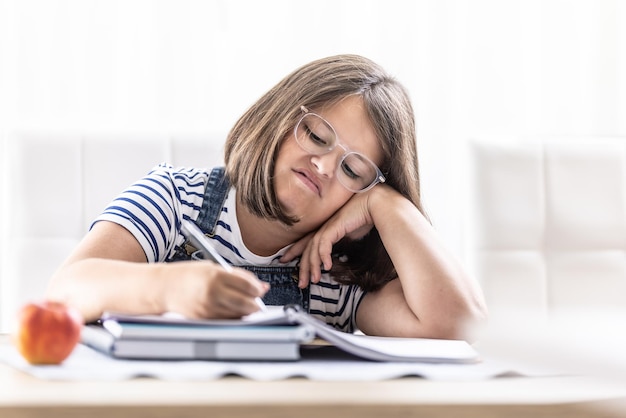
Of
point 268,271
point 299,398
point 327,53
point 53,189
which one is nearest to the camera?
point 299,398

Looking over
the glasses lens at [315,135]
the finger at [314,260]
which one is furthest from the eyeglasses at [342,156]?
the finger at [314,260]

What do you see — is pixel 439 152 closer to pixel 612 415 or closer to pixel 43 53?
pixel 43 53

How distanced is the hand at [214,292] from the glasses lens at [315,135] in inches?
18.9

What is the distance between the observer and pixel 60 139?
5.19 feet

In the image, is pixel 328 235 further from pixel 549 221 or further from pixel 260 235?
pixel 549 221

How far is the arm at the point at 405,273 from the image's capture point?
1.11m

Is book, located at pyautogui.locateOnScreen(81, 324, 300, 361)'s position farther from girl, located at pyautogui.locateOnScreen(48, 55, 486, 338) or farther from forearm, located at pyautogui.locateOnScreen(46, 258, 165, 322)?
girl, located at pyautogui.locateOnScreen(48, 55, 486, 338)

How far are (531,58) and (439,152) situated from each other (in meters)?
0.38

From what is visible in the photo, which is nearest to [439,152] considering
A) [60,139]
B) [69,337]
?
[60,139]

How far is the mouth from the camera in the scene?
4.07 feet

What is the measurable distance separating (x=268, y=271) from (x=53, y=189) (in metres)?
0.51

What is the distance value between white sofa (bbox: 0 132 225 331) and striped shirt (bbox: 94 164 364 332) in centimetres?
24

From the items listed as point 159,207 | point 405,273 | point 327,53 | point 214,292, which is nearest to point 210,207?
point 159,207

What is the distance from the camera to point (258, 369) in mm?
683
